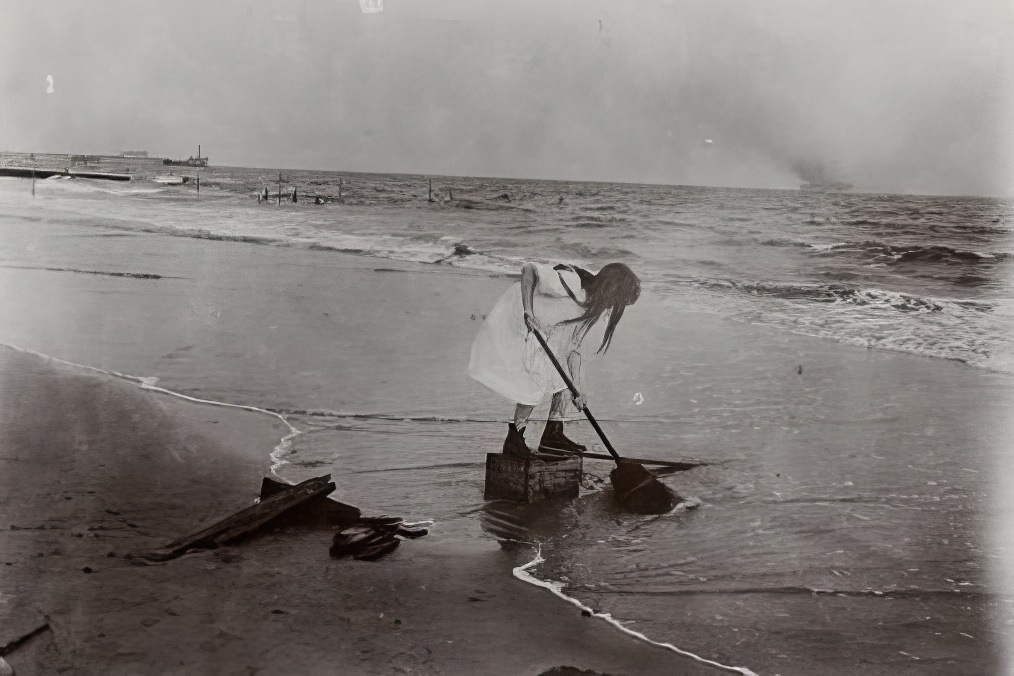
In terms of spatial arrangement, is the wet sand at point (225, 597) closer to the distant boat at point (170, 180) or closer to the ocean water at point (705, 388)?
the ocean water at point (705, 388)

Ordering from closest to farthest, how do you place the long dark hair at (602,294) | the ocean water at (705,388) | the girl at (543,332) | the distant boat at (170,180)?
1. the ocean water at (705,388)
2. the girl at (543,332)
3. the long dark hair at (602,294)
4. the distant boat at (170,180)

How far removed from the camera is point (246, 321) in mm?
6586

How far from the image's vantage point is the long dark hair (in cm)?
371

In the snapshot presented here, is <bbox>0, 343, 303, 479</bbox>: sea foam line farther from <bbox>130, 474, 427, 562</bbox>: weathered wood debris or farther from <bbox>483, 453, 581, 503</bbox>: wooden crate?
<bbox>483, 453, 581, 503</bbox>: wooden crate

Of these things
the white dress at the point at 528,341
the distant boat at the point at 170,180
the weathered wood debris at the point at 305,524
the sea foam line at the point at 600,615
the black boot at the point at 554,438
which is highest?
the distant boat at the point at 170,180

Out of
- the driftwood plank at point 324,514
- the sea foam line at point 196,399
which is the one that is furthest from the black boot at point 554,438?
the sea foam line at point 196,399

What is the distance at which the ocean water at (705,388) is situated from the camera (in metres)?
2.73

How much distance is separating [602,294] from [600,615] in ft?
5.16

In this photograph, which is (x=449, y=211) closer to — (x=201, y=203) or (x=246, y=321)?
(x=201, y=203)

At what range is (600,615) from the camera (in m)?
2.54

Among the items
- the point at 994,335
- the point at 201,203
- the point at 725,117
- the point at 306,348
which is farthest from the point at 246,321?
the point at 201,203

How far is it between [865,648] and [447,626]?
1.18 m

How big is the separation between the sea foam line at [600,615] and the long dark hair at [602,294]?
3.62 ft

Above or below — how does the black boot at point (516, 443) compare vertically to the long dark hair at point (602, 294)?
below
